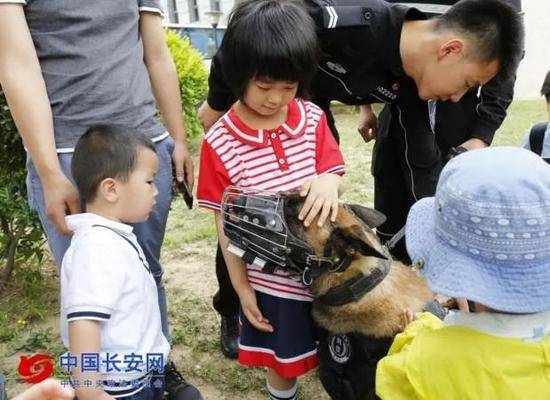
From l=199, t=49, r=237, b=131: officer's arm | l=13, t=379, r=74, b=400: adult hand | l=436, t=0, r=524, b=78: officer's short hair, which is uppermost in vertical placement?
l=436, t=0, r=524, b=78: officer's short hair

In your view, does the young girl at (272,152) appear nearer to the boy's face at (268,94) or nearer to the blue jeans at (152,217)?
the boy's face at (268,94)

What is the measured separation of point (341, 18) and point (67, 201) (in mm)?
1309

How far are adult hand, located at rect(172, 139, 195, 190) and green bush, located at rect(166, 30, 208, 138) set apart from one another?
4024mm

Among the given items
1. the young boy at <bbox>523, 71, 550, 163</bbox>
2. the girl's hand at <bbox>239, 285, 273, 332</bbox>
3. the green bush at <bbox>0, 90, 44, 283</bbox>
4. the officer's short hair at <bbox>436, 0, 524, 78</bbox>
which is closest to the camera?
the girl's hand at <bbox>239, 285, 273, 332</bbox>

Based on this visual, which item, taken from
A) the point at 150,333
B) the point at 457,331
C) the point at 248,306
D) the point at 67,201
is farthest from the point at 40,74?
the point at 457,331

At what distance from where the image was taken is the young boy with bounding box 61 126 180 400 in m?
1.60

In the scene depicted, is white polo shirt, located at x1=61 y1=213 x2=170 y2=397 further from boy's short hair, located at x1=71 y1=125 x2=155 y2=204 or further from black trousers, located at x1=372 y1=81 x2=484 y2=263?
black trousers, located at x1=372 y1=81 x2=484 y2=263

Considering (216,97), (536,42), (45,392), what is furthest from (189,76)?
(536,42)

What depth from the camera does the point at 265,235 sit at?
176 centimetres

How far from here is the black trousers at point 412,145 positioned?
2654 mm

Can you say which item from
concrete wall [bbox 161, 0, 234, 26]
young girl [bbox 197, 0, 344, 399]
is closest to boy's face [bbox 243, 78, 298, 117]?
young girl [bbox 197, 0, 344, 399]

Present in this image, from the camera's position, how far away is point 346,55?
2.27 metres

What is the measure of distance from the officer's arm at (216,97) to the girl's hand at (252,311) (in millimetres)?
887

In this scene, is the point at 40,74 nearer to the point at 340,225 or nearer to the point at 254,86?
the point at 254,86
